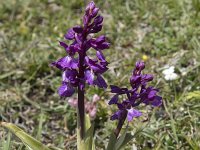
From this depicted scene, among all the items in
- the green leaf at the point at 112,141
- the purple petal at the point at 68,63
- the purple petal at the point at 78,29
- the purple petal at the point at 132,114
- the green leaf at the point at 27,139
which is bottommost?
the green leaf at the point at 112,141

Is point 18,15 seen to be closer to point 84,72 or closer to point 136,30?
point 136,30

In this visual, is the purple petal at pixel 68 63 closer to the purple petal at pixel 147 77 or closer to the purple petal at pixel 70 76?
the purple petal at pixel 70 76

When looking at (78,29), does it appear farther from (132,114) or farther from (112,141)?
(112,141)

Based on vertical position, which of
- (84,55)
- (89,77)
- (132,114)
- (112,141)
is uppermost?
(84,55)

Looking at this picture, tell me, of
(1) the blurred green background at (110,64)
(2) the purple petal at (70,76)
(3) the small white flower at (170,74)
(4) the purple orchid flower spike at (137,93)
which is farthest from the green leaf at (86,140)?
(3) the small white flower at (170,74)

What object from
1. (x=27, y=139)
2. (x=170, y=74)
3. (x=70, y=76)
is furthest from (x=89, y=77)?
(x=170, y=74)

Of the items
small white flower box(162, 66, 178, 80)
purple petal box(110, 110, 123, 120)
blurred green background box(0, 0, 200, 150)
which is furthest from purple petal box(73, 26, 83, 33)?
small white flower box(162, 66, 178, 80)
